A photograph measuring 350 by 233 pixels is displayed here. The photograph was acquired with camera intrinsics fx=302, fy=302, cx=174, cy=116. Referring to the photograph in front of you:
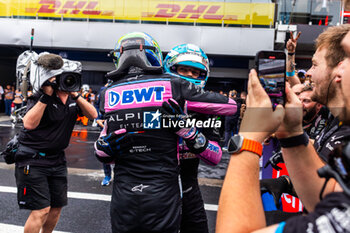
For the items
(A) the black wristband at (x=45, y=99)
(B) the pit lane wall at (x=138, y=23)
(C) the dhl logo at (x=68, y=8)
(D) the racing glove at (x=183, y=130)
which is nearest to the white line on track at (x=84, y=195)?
(A) the black wristband at (x=45, y=99)

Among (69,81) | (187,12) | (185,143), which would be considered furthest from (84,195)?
(187,12)

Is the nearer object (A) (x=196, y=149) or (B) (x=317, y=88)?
(B) (x=317, y=88)

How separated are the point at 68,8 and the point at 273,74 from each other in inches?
698

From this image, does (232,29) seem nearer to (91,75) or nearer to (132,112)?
(91,75)

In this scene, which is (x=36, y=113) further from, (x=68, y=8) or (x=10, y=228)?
(x=68, y=8)

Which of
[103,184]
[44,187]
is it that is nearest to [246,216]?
[44,187]

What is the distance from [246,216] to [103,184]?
476cm

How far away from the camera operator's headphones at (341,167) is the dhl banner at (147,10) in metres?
16.0

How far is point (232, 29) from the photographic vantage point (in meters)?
15.8

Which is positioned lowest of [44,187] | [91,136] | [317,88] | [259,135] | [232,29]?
[91,136]

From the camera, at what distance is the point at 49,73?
2.91m

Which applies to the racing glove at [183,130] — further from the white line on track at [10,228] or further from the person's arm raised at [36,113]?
the white line on track at [10,228]

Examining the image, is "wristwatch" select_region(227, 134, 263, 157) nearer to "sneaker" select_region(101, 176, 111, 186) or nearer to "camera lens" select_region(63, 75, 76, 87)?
"camera lens" select_region(63, 75, 76, 87)

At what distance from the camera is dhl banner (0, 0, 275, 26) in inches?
614
